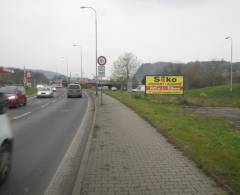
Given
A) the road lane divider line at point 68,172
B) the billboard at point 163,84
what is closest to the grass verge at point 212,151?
the road lane divider line at point 68,172

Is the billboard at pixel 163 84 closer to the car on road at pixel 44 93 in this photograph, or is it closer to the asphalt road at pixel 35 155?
the car on road at pixel 44 93

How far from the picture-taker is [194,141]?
30.9ft

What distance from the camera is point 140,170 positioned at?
21.1ft

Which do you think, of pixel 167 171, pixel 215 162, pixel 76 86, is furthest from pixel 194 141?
pixel 76 86

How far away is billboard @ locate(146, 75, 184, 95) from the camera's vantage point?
3419 centimetres

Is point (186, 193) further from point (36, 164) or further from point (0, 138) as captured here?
point (36, 164)

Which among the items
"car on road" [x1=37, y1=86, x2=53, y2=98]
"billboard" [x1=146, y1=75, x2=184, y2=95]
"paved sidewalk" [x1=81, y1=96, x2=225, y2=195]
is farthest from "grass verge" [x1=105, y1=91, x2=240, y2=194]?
"car on road" [x1=37, y1=86, x2=53, y2=98]

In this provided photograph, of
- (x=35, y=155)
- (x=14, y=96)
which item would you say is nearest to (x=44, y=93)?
(x=14, y=96)

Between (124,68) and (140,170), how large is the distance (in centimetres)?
7520

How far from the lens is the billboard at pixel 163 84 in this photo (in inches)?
1346

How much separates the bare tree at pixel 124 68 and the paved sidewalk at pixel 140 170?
70391 millimetres

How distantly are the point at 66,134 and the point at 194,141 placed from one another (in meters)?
4.41

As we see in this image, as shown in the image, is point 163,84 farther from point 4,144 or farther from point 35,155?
point 4,144

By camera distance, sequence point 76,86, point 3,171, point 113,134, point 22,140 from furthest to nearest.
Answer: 1. point 76,86
2. point 113,134
3. point 22,140
4. point 3,171
